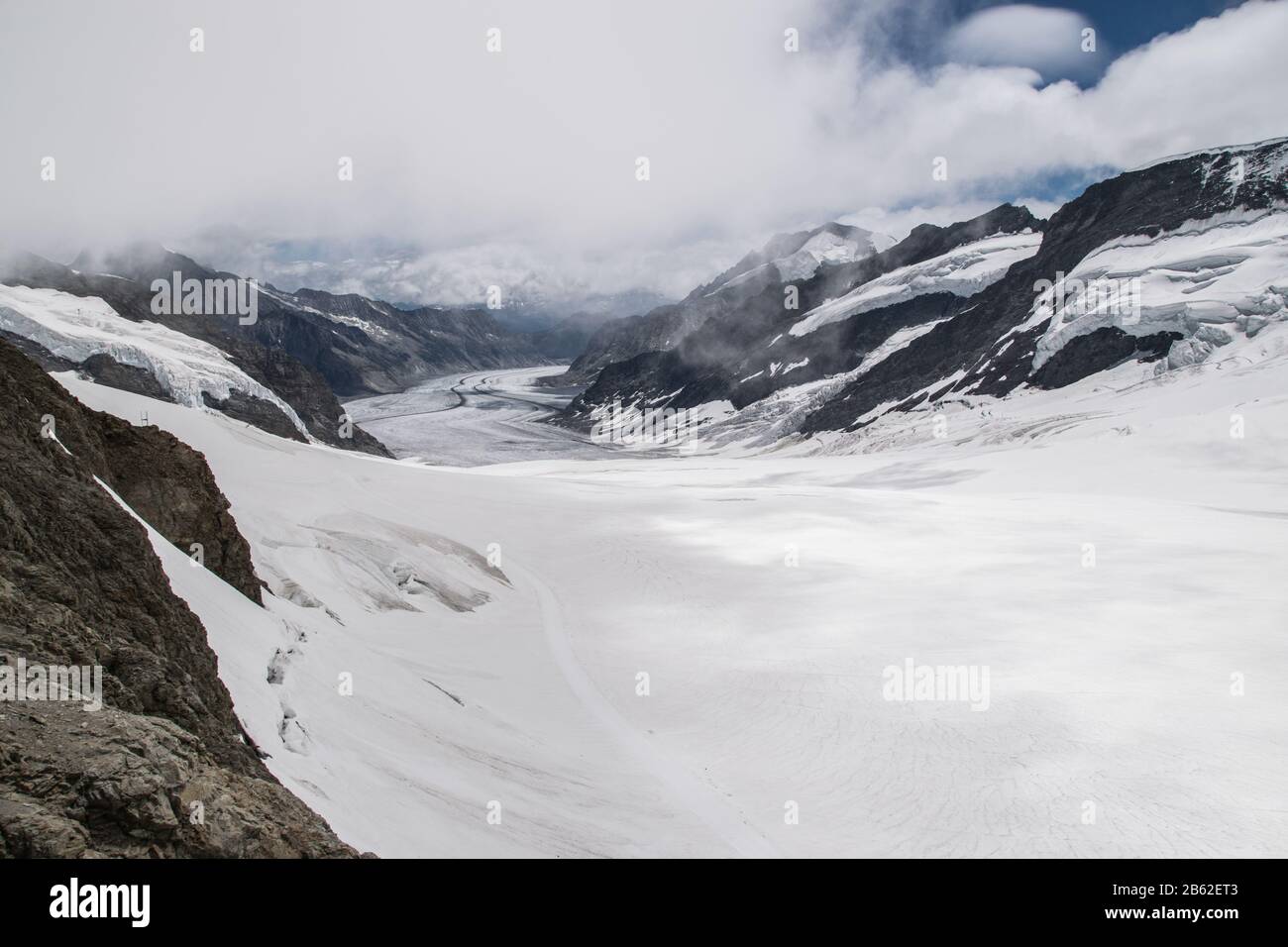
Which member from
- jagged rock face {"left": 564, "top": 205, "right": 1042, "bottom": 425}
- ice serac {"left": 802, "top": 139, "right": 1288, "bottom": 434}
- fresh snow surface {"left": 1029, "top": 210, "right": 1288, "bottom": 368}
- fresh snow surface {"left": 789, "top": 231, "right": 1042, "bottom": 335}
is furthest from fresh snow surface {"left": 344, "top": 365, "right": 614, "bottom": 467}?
fresh snow surface {"left": 1029, "top": 210, "right": 1288, "bottom": 368}

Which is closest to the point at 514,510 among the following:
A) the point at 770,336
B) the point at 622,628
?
the point at 622,628

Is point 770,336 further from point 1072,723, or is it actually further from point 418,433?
point 1072,723

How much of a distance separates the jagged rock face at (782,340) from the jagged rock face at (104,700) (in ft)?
393

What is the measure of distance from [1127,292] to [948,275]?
4890 centimetres

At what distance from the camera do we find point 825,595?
66.9ft

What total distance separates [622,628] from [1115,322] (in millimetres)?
72668

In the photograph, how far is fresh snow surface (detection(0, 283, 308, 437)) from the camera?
64875 mm

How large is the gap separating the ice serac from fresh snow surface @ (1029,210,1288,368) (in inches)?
5.0

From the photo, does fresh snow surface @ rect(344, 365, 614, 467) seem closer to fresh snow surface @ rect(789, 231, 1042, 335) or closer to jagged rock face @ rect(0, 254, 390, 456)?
jagged rock face @ rect(0, 254, 390, 456)

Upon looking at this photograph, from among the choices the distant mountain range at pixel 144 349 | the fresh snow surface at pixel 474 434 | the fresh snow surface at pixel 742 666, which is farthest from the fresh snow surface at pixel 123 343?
the fresh snow surface at pixel 742 666

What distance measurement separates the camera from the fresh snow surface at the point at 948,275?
119 metres

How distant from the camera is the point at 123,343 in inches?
2625

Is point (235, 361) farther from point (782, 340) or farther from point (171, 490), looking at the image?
point (782, 340)
